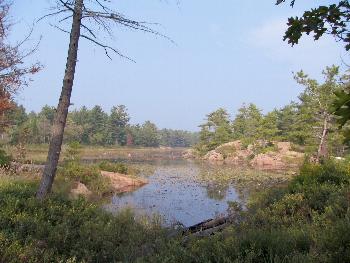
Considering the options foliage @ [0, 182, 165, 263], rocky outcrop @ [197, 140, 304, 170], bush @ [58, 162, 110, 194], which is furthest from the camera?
rocky outcrop @ [197, 140, 304, 170]

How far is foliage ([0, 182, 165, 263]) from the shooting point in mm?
6652

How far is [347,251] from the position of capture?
479 cm

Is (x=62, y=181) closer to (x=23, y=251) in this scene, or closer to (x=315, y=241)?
(x=23, y=251)

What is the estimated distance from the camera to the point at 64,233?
26.0ft

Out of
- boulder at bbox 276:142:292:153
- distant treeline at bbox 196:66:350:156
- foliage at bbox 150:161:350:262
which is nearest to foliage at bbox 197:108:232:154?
distant treeline at bbox 196:66:350:156

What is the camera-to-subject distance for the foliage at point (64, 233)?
665 cm

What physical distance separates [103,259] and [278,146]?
56913 mm

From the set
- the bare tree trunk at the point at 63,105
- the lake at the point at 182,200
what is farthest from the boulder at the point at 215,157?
the bare tree trunk at the point at 63,105

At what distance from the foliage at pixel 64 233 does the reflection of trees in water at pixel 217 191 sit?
1115 cm

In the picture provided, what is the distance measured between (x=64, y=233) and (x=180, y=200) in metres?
12.3

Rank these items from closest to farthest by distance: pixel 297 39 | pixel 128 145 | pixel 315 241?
pixel 297 39
pixel 315 241
pixel 128 145

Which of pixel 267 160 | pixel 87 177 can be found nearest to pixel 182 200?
pixel 87 177

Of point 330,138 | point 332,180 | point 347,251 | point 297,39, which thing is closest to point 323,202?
point 332,180

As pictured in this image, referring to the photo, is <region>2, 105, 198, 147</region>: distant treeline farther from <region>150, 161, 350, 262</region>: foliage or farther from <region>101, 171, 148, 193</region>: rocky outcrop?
<region>150, 161, 350, 262</region>: foliage
